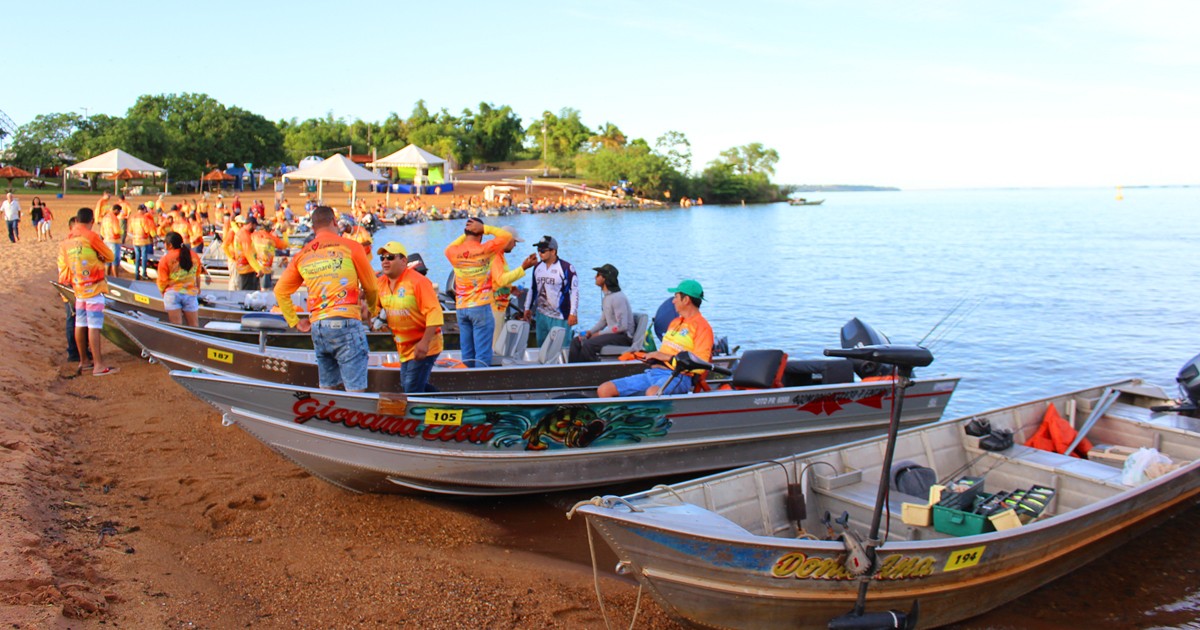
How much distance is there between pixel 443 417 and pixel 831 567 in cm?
347

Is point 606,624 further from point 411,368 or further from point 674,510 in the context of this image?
point 411,368

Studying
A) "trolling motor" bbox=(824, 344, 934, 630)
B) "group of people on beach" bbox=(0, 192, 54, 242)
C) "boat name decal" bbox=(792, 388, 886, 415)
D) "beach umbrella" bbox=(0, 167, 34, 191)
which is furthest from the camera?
"beach umbrella" bbox=(0, 167, 34, 191)

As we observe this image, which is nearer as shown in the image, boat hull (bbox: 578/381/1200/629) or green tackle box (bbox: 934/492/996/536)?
boat hull (bbox: 578/381/1200/629)

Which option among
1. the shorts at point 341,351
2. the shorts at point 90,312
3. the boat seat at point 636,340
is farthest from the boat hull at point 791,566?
the shorts at point 90,312

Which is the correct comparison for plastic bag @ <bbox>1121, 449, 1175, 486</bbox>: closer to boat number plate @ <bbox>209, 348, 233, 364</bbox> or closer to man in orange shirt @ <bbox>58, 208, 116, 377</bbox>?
boat number plate @ <bbox>209, 348, 233, 364</bbox>

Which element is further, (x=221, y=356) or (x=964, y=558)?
(x=221, y=356)

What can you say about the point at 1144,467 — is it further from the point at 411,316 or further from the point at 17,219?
the point at 17,219

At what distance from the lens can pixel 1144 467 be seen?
23.7ft

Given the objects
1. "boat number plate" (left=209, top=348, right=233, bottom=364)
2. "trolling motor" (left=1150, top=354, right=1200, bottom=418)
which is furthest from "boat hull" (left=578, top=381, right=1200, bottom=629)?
"boat number plate" (left=209, top=348, right=233, bottom=364)

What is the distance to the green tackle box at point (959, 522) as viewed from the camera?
6.24 meters

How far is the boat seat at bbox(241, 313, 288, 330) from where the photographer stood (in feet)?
32.8

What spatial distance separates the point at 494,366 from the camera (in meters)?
9.22

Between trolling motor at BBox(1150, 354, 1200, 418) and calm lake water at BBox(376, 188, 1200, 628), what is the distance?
105 centimetres

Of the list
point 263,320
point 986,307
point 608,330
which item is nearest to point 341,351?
point 263,320
